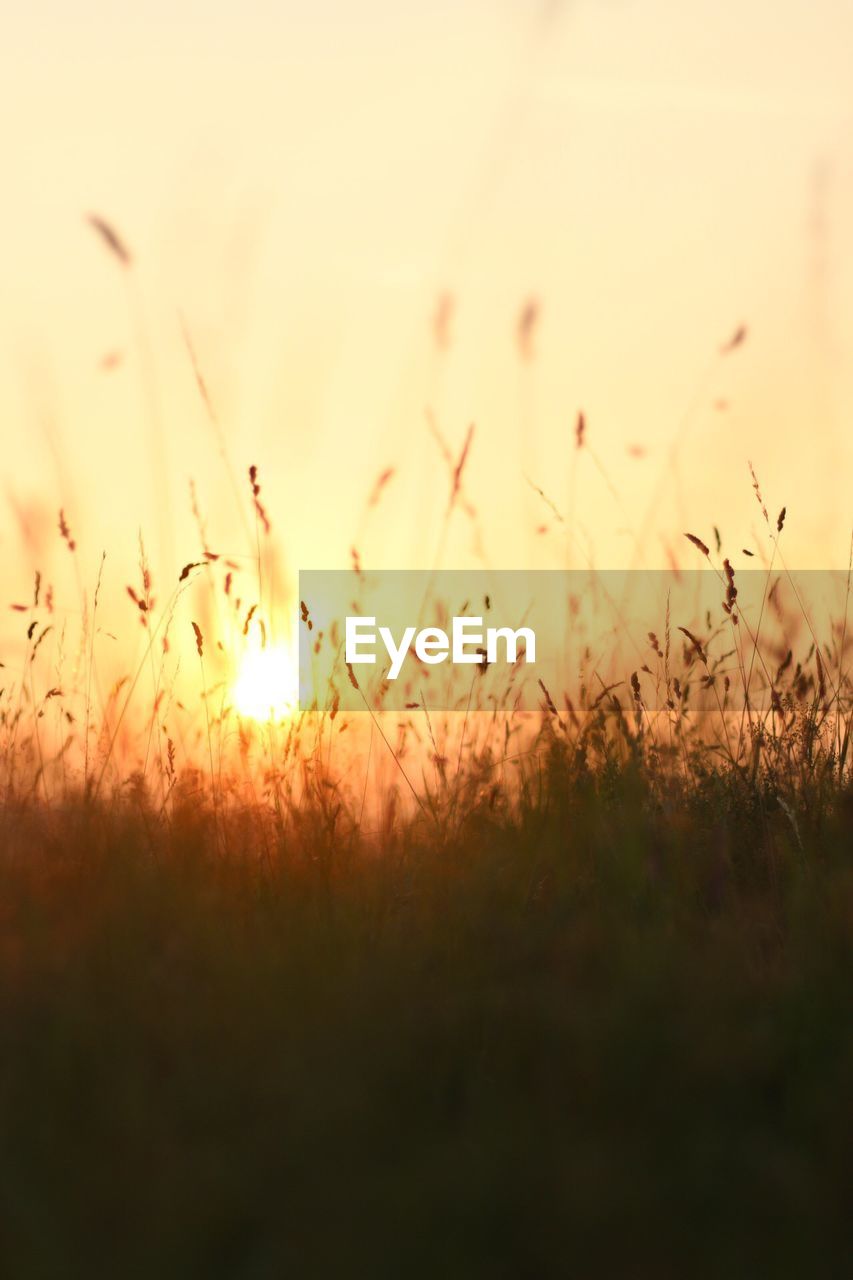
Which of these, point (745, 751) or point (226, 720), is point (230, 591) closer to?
point (226, 720)

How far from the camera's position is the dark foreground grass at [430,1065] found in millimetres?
1270

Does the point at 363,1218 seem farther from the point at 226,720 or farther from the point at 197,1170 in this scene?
the point at 226,720

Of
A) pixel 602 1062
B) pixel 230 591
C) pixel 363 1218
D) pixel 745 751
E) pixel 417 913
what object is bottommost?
pixel 363 1218

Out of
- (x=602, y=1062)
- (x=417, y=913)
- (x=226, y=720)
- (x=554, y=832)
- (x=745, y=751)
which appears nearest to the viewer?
(x=602, y=1062)

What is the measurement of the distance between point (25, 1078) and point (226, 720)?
1.60 meters

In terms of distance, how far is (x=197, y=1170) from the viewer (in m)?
1.33

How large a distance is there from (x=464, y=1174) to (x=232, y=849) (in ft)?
4.32

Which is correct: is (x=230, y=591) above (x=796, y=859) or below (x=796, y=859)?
above

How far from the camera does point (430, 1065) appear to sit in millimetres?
1592

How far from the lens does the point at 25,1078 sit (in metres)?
1.57

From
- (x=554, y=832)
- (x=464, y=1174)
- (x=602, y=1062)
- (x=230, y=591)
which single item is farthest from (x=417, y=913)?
(x=230, y=591)

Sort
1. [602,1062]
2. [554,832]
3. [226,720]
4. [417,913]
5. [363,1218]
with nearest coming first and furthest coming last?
1. [363,1218]
2. [602,1062]
3. [417,913]
4. [554,832]
5. [226,720]

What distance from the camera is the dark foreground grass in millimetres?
1270

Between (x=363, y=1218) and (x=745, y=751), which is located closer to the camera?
(x=363, y=1218)
